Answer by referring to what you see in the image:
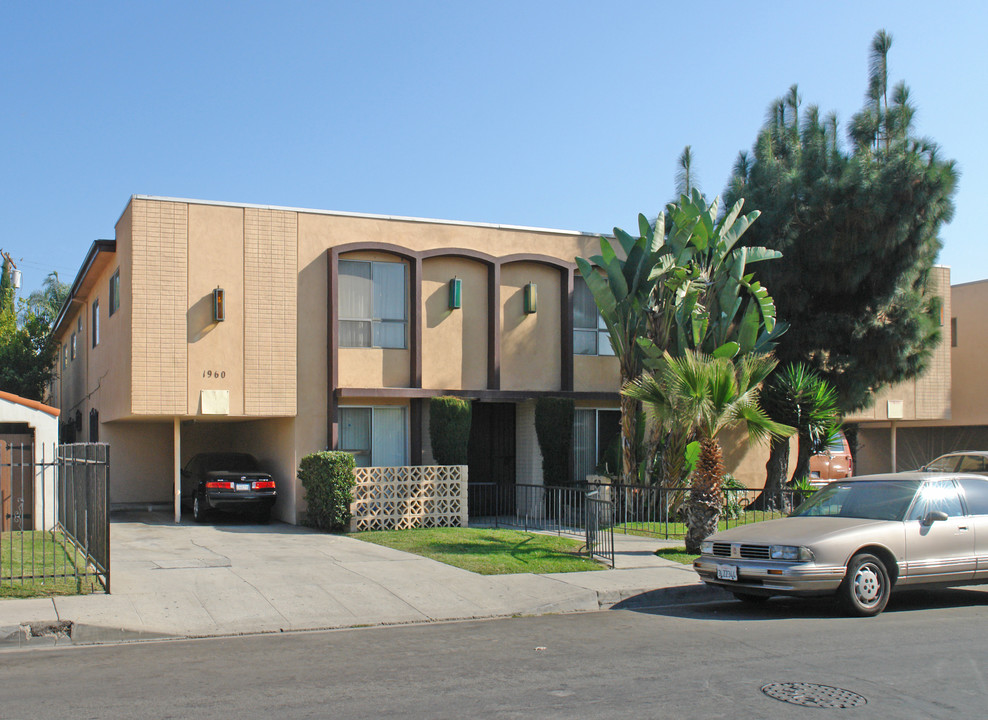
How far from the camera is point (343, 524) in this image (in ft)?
56.1

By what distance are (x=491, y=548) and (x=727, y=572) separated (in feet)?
16.4

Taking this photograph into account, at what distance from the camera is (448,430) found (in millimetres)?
18516

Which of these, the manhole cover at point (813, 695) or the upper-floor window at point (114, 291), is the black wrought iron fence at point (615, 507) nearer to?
the manhole cover at point (813, 695)

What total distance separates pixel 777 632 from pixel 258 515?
40.8ft

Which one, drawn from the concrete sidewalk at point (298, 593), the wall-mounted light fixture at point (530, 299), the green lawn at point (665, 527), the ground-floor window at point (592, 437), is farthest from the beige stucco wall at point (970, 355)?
the concrete sidewalk at point (298, 593)

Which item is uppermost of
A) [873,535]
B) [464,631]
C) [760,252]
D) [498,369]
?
[760,252]

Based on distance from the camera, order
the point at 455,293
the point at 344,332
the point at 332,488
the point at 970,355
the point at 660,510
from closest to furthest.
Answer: the point at 332,488, the point at 660,510, the point at 344,332, the point at 455,293, the point at 970,355

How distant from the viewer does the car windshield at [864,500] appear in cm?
1062

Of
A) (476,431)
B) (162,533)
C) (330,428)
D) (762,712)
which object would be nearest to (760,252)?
(476,431)

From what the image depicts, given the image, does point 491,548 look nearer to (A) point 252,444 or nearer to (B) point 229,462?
(B) point 229,462

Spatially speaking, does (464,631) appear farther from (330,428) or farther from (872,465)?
(872,465)

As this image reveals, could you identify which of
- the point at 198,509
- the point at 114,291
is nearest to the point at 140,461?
the point at 114,291

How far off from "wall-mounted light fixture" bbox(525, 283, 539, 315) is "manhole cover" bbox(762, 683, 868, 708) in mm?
13853

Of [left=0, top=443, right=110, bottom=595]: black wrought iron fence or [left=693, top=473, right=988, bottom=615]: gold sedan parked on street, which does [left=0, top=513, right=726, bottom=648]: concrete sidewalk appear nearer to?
[left=0, top=443, right=110, bottom=595]: black wrought iron fence
